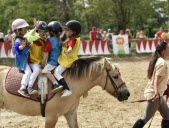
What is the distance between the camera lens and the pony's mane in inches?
210

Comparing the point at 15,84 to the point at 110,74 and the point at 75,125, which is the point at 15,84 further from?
the point at 110,74

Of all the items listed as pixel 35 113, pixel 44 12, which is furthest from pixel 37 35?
pixel 44 12

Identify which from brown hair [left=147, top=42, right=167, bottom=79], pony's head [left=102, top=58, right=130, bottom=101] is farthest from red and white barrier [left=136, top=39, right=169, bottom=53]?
pony's head [left=102, top=58, right=130, bottom=101]

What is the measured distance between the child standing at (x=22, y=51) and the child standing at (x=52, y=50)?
0.95ft

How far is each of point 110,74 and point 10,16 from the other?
3392 cm

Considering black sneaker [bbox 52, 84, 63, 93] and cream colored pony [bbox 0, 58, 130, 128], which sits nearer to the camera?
black sneaker [bbox 52, 84, 63, 93]

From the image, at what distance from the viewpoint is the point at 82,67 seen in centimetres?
537

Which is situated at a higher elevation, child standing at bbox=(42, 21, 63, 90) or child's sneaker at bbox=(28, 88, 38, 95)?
child standing at bbox=(42, 21, 63, 90)

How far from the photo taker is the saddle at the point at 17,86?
5.17 m

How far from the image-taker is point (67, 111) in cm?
529

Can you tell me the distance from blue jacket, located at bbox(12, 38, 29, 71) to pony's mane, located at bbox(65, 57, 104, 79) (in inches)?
26.3

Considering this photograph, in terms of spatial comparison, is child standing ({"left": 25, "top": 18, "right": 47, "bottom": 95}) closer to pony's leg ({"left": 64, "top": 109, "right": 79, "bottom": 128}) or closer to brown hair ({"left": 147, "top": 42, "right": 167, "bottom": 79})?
pony's leg ({"left": 64, "top": 109, "right": 79, "bottom": 128})

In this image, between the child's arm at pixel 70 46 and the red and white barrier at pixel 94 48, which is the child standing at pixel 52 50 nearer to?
the child's arm at pixel 70 46

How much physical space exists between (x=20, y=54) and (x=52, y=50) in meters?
0.49
